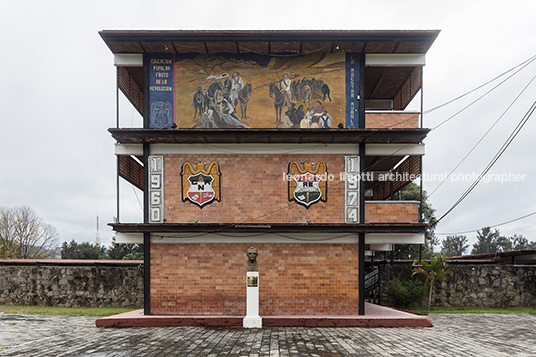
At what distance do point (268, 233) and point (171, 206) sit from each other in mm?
3597

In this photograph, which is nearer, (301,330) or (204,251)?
(301,330)

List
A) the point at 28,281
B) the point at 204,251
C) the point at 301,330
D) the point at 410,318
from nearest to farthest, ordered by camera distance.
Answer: the point at 301,330 < the point at 410,318 < the point at 204,251 < the point at 28,281

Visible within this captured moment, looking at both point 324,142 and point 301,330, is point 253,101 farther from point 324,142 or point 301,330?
point 301,330

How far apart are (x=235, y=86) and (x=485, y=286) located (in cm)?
1553

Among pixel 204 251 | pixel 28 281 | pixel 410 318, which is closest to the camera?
pixel 410 318

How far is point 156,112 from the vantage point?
1255 centimetres

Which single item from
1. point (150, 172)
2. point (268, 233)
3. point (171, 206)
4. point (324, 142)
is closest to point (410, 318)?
point (268, 233)

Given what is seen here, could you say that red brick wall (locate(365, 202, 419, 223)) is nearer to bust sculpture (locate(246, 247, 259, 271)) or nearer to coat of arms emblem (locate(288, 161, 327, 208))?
coat of arms emblem (locate(288, 161, 327, 208))

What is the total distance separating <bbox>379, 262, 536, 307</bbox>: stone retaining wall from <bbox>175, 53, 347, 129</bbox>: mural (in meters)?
10.2

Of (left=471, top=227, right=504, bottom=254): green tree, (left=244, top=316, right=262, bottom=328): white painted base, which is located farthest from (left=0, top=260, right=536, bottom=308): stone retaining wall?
(left=471, top=227, right=504, bottom=254): green tree

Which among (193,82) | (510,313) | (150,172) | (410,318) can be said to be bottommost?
(510,313)

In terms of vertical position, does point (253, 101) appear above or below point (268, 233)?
above

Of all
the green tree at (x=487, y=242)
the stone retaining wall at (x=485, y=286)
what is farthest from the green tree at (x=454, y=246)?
the stone retaining wall at (x=485, y=286)

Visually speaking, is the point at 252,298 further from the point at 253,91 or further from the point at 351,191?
the point at 253,91
